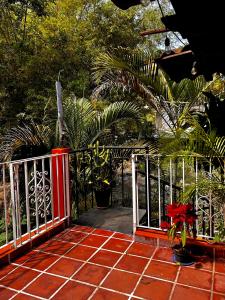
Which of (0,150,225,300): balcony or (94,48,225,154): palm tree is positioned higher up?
(94,48,225,154): palm tree

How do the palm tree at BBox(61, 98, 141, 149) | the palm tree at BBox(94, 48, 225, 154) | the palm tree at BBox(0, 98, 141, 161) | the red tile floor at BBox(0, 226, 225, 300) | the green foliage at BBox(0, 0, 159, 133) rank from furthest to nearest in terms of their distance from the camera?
the green foliage at BBox(0, 0, 159, 133) → the palm tree at BBox(61, 98, 141, 149) → the palm tree at BBox(0, 98, 141, 161) → the palm tree at BBox(94, 48, 225, 154) → the red tile floor at BBox(0, 226, 225, 300)

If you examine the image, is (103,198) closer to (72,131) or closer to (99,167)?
(99,167)

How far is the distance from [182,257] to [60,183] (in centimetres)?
168

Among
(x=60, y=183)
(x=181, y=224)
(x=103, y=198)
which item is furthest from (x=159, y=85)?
(x=181, y=224)

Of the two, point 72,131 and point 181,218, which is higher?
point 72,131

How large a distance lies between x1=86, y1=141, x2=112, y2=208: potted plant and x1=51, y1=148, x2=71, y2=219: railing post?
0.72m

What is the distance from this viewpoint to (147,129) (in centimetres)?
608

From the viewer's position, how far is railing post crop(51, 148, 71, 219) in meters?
3.36

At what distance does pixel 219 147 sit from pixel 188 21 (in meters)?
1.53

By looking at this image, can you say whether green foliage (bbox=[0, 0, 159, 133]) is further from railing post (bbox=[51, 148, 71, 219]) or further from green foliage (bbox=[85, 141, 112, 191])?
railing post (bbox=[51, 148, 71, 219])

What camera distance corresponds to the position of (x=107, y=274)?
2.42 meters

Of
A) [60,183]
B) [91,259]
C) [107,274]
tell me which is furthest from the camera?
[60,183]

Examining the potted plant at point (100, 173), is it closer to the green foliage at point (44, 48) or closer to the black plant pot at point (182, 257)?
the black plant pot at point (182, 257)

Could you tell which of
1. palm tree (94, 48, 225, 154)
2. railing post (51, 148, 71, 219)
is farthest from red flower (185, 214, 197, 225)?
palm tree (94, 48, 225, 154)
